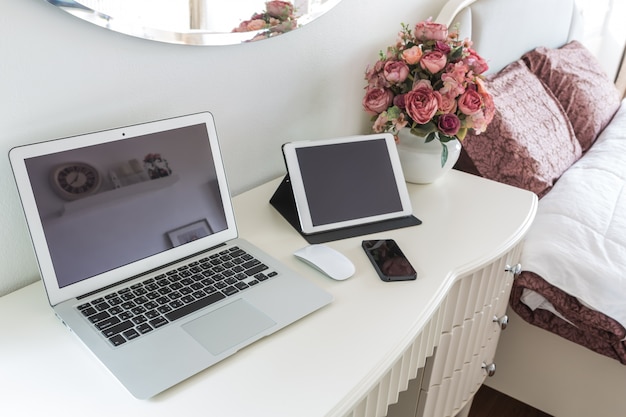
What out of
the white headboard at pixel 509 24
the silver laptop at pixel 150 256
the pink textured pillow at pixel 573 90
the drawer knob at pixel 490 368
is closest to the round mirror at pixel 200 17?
the silver laptop at pixel 150 256

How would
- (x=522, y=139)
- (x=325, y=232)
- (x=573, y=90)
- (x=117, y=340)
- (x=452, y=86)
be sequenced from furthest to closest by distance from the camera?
(x=573, y=90)
(x=522, y=139)
(x=452, y=86)
(x=325, y=232)
(x=117, y=340)

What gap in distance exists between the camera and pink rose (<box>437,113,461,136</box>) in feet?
3.96

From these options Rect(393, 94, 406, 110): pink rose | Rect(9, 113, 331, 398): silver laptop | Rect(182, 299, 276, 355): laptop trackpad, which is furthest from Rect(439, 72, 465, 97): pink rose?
Rect(182, 299, 276, 355): laptop trackpad

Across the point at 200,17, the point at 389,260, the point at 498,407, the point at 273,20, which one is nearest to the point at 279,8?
the point at 273,20

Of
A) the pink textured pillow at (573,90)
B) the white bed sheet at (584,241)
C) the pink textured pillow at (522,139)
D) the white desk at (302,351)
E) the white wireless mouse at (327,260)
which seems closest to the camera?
the white desk at (302,351)

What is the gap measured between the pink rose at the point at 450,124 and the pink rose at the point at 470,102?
27mm

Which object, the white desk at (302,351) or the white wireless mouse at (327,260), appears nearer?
the white desk at (302,351)

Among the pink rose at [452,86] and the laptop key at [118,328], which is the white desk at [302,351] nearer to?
the laptop key at [118,328]

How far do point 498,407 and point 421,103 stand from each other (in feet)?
3.50

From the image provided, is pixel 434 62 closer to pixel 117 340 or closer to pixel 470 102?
pixel 470 102

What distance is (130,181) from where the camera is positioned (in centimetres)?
87

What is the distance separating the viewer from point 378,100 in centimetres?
128

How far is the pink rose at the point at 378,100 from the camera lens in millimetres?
1277

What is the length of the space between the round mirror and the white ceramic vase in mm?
366
